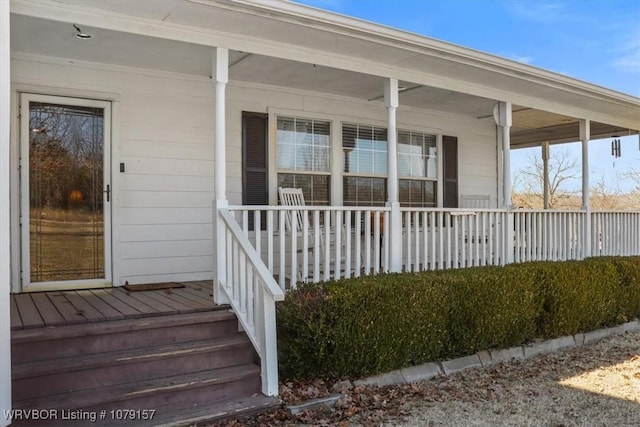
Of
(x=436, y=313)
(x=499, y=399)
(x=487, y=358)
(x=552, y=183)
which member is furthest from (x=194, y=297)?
(x=552, y=183)

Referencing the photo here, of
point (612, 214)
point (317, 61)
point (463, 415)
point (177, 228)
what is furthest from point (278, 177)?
point (612, 214)

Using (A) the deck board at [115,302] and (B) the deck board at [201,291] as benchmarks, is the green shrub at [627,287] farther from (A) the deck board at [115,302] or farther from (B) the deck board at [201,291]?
(A) the deck board at [115,302]

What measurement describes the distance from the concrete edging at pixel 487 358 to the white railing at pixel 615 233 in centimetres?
153

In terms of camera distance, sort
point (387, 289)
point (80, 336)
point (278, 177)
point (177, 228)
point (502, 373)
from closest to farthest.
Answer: point (80, 336)
point (387, 289)
point (502, 373)
point (177, 228)
point (278, 177)

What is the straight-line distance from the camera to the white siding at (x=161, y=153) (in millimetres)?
5211

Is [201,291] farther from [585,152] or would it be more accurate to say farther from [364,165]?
[585,152]

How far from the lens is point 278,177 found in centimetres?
627

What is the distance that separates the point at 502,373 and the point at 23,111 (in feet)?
16.5

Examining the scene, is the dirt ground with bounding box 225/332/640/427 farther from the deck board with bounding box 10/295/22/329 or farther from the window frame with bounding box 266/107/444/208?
the window frame with bounding box 266/107/444/208

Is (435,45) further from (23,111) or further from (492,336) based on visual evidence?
(23,111)

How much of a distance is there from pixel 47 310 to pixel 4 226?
1253 mm

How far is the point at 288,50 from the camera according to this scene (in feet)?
15.3

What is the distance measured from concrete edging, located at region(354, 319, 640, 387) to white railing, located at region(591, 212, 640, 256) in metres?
1.53

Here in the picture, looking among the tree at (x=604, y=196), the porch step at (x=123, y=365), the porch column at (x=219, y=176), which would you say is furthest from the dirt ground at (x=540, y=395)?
the tree at (x=604, y=196)
